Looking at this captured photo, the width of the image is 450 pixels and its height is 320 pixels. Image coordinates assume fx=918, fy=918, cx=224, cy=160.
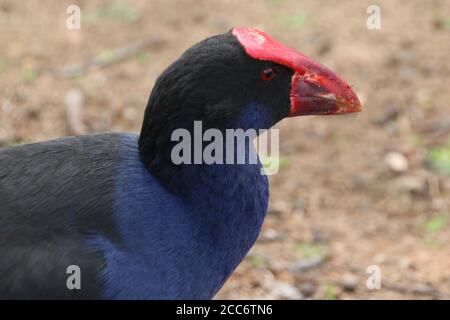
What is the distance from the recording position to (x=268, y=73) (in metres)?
3.07

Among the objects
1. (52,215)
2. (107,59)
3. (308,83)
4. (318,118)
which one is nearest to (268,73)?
(308,83)

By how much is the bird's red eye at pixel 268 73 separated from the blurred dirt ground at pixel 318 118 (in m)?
1.37

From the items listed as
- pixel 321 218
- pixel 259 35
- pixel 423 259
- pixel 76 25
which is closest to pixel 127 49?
pixel 76 25

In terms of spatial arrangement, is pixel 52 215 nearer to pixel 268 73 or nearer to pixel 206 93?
pixel 206 93

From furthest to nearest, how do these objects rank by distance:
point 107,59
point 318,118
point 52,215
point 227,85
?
point 107,59 → point 318,118 → point 227,85 → point 52,215

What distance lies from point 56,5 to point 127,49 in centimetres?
73

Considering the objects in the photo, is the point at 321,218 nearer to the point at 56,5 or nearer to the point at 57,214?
the point at 57,214

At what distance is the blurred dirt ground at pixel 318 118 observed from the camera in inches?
172

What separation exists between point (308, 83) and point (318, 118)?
88.0 inches

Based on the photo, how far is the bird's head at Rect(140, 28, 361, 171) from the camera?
294cm

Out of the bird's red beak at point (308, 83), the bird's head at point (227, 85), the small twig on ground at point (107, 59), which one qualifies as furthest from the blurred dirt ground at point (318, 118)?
the bird's head at point (227, 85)

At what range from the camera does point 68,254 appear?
2.78 m

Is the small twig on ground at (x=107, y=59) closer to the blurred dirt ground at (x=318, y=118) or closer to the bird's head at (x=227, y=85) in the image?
the blurred dirt ground at (x=318, y=118)
